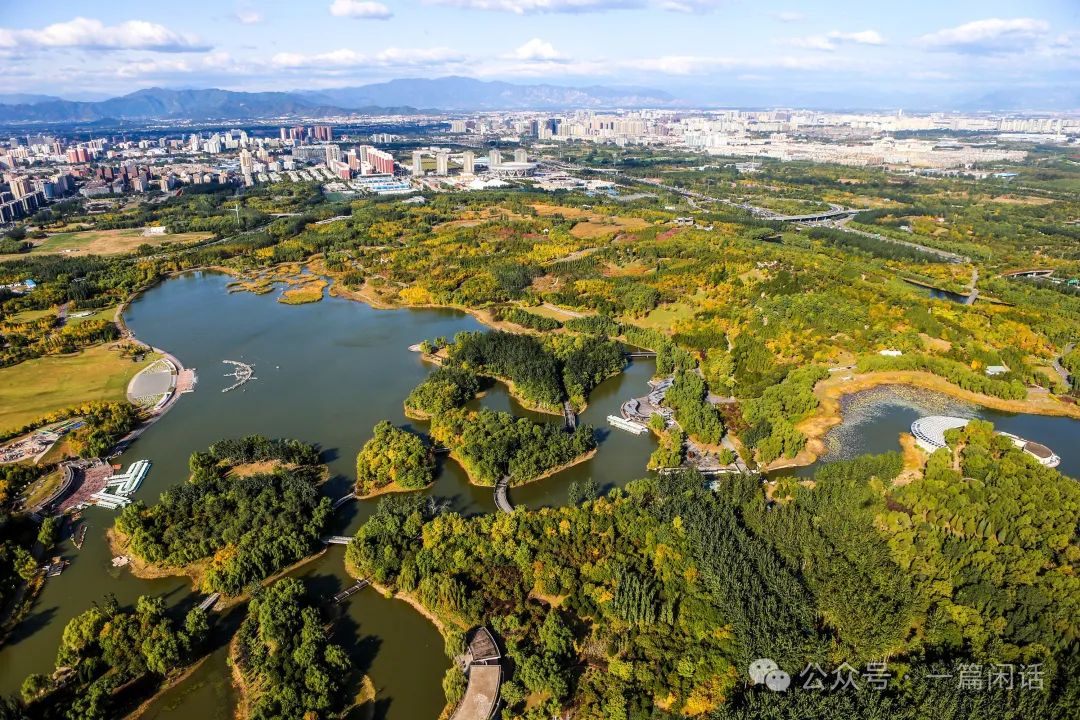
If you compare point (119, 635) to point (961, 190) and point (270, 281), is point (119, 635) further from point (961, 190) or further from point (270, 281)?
point (961, 190)

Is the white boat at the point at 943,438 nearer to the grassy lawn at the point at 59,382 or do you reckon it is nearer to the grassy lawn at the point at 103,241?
the grassy lawn at the point at 59,382

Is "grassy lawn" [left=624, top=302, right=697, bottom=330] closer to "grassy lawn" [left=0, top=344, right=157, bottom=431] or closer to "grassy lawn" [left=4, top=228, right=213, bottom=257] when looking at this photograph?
"grassy lawn" [left=0, top=344, right=157, bottom=431]

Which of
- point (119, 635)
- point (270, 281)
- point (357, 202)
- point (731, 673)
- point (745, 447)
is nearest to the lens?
point (731, 673)

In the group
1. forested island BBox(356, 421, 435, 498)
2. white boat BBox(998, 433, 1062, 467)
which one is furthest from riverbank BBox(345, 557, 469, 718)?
white boat BBox(998, 433, 1062, 467)

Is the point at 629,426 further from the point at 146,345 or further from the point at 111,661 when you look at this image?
the point at 146,345

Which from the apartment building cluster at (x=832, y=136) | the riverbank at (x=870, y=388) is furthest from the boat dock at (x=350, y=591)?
the apartment building cluster at (x=832, y=136)

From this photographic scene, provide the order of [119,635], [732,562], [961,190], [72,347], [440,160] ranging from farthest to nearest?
[440,160]
[961,190]
[72,347]
[732,562]
[119,635]

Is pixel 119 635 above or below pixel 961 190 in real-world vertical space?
below

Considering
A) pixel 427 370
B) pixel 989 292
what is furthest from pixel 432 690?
Result: pixel 989 292
